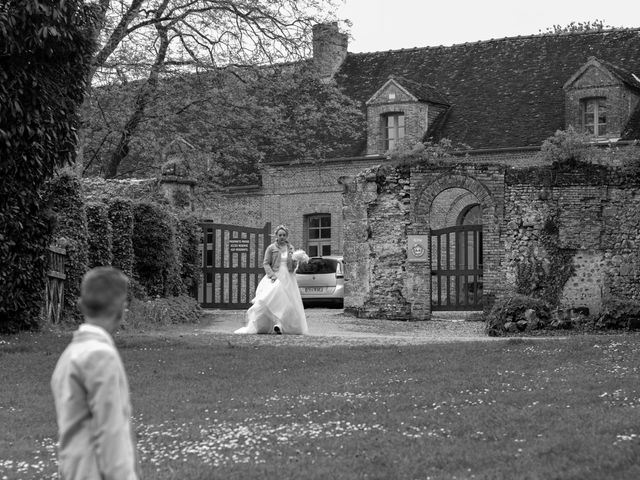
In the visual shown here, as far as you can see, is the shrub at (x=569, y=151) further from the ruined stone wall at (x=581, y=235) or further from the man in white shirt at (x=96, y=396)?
the man in white shirt at (x=96, y=396)

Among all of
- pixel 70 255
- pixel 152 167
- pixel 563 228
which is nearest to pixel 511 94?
pixel 152 167

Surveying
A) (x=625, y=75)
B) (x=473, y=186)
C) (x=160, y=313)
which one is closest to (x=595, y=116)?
(x=625, y=75)

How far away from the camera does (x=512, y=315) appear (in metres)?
23.4

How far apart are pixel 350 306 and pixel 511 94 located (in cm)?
1664

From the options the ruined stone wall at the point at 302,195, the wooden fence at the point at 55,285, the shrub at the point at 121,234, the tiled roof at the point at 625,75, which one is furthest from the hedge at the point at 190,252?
the tiled roof at the point at 625,75

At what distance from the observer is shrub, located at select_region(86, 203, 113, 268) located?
79.2ft

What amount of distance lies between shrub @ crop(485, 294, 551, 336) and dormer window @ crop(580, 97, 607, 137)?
19066 mm

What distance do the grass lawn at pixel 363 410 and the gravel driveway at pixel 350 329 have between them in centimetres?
175

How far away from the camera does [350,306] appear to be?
101 ft

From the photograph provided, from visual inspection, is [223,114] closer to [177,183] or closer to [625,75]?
[177,183]

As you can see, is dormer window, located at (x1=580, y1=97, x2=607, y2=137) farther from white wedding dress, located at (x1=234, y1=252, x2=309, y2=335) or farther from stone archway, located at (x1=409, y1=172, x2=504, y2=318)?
white wedding dress, located at (x1=234, y1=252, x2=309, y2=335)

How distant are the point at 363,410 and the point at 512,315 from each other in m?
12.3

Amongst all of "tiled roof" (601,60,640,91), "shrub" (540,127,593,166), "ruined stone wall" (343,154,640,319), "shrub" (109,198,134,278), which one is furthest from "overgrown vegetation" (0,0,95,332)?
"tiled roof" (601,60,640,91)

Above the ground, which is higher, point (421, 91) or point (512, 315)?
point (421, 91)
